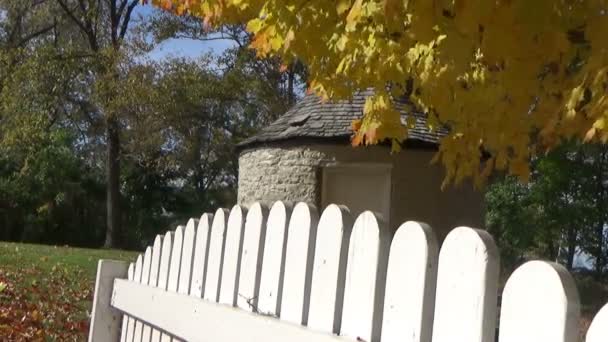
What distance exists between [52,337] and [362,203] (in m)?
8.74

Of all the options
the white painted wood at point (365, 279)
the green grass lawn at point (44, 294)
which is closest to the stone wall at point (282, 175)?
the green grass lawn at point (44, 294)

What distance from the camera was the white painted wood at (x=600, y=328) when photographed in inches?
64.6

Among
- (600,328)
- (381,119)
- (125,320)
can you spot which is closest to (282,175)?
(381,119)

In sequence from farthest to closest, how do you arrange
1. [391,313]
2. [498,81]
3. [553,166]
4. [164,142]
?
[164,142]
[553,166]
[498,81]
[391,313]

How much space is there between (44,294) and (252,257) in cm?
764

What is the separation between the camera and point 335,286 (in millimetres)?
2453

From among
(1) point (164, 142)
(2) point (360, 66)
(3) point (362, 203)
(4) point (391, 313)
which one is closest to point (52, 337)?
(2) point (360, 66)

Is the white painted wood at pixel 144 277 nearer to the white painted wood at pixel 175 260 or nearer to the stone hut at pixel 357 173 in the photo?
the white painted wood at pixel 175 260

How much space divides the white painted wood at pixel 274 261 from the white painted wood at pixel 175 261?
0.79 metres

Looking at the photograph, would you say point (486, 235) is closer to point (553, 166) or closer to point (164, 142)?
point (553, 166)

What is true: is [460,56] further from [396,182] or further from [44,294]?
[396,182]

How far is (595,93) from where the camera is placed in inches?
158

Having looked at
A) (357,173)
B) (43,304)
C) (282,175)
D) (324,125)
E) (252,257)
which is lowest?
(43,304)

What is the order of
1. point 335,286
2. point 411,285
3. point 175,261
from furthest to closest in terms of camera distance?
point 175,261, point 335,286, point 411,285
